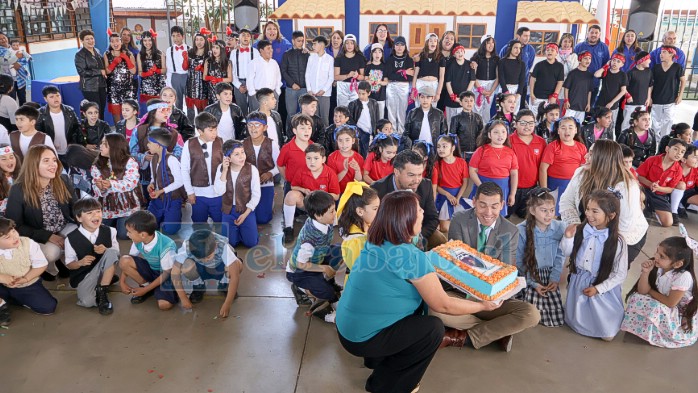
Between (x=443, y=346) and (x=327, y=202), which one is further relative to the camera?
(x=327, y=202)

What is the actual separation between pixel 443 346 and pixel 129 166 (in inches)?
128

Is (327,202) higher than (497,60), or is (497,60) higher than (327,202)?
(497,60)

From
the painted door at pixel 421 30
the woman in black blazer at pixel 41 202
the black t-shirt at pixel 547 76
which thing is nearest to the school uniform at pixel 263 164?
the woman in black blazer at pixel 41 202

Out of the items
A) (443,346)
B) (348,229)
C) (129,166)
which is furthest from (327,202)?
(129,166)

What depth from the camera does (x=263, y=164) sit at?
5207mm

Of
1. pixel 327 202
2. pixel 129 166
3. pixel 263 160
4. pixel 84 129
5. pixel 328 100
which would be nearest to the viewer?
pixel 327 202

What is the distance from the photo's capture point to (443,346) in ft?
10.6

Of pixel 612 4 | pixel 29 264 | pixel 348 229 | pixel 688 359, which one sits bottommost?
pixel 688 359

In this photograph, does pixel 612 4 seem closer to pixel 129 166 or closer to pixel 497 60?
pixel 497 60

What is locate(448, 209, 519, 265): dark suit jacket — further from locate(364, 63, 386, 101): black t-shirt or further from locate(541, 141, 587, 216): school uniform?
locate(364, 63, 386, 101): black t-shirt

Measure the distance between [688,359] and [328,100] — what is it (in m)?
5.55

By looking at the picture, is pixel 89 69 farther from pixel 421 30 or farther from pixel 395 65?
pixel 421 30

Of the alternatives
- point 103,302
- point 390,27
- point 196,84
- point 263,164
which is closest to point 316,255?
point 103,302

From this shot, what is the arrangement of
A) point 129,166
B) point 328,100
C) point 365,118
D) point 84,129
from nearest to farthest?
point 129,166 → point 84,129 → point 365,118 → point 328,100
